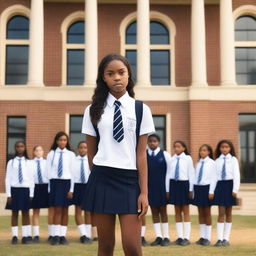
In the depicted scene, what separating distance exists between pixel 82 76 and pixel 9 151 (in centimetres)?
481

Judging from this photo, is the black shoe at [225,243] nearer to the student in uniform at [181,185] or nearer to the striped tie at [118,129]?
the student in uniform at [181,185]


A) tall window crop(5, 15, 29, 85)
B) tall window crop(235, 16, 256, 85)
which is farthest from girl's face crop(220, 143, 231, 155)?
tall window crop(5, 15, 29, 85)

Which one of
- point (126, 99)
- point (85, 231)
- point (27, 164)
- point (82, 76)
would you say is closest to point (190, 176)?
point (85, 231)

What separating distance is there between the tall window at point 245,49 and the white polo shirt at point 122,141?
19383mm

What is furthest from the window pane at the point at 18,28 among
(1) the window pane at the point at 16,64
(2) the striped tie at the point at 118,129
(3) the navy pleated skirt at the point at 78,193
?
(2) the striped tie at the point at 118,129

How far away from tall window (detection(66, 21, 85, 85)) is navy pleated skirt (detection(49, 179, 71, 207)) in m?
13.3

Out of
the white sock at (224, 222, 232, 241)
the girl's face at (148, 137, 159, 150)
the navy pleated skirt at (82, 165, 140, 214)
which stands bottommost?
the white sock at (224, 222, 232, 241)

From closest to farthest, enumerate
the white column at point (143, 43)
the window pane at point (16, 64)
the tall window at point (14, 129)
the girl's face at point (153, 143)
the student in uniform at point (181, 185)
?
the girl's face at point (153, 143) → the student in uniform at point (181, 185) → the white column at point (143, 43) → the tall window at point (14, 129) → the window pane at point (16, 64)

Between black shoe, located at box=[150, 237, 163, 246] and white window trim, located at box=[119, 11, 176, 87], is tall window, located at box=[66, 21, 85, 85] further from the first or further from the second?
black shoe, located at box=[150, 237, 163, 246]

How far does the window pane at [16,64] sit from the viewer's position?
852 inches

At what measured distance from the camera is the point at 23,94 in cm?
2023

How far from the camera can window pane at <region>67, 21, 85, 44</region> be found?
72.5ft

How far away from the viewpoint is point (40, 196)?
31.1 feet

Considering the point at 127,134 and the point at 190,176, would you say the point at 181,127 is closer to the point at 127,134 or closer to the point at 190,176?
the point at 190,176
